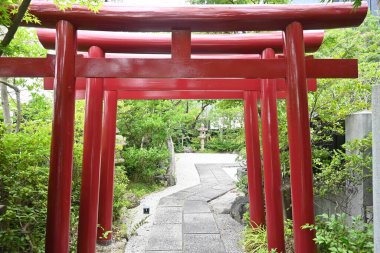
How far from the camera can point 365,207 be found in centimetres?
431

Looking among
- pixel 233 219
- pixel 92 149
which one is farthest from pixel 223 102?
pixel 92 149

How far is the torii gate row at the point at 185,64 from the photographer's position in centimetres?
333

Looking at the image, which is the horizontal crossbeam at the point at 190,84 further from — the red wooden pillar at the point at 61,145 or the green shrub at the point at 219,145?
the green shrub at the point at 219,145

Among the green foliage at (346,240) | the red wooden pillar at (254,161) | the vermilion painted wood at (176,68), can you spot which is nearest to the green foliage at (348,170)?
the red wooden pillar at (254,161)

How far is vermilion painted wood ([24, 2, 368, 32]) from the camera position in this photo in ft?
11.1

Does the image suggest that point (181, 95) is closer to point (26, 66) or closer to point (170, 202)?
point (26, 66)

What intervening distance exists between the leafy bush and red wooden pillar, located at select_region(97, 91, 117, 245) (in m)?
5.41

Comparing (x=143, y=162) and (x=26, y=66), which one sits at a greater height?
(x=26, y=66)

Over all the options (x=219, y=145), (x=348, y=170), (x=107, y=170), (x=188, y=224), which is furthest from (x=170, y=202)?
(x=219, y=145)

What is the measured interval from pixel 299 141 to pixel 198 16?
1943 mm

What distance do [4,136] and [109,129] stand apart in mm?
1984

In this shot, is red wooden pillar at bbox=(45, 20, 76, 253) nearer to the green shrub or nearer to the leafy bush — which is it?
the leafy bush

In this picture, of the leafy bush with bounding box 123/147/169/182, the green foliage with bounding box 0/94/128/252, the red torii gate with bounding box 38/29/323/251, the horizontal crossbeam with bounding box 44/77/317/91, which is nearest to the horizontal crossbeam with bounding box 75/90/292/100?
the red torii gate with bounding box 38/29/323/251

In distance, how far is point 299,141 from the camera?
11.5ft
